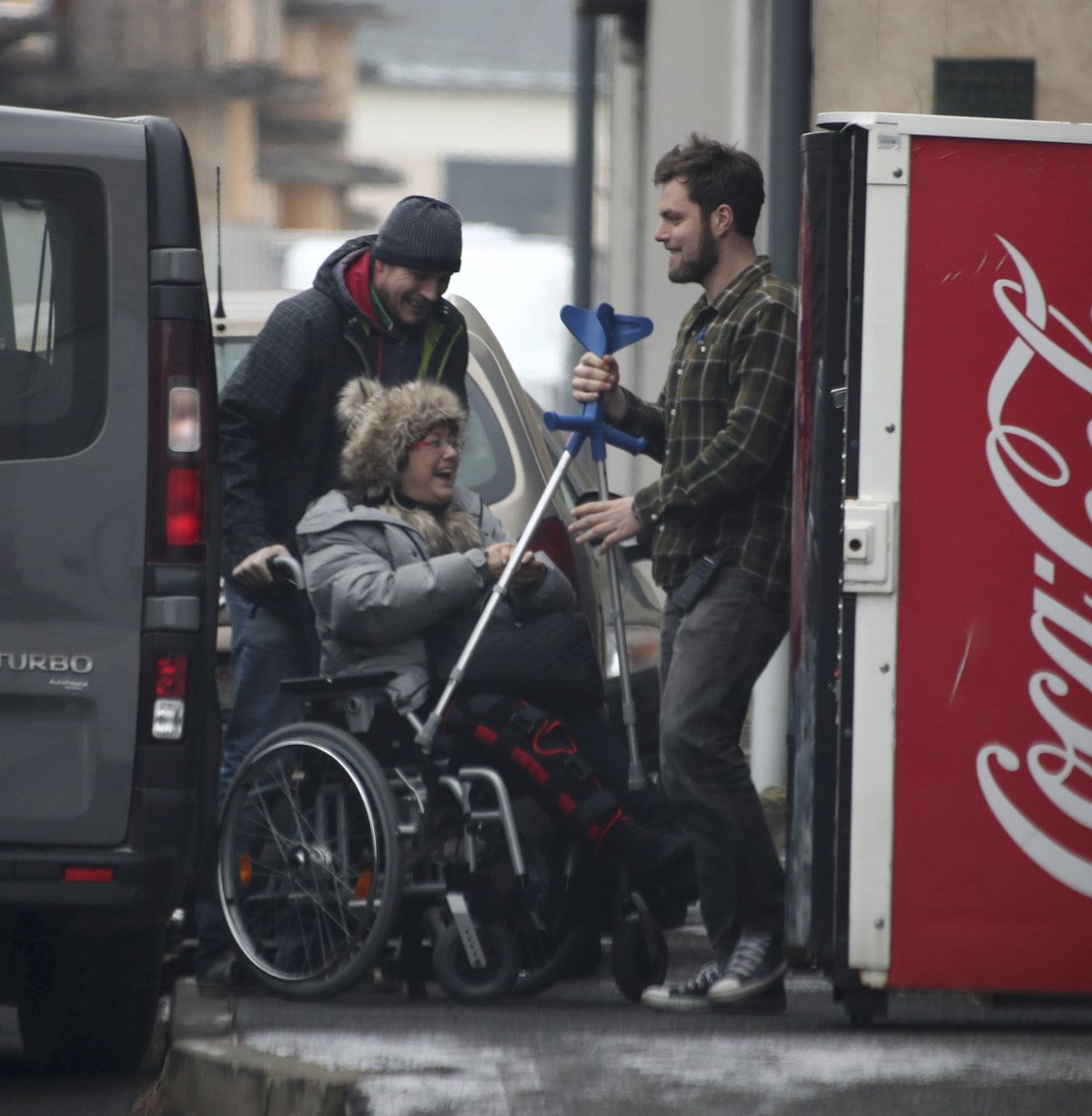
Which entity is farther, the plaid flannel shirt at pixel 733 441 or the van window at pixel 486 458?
the van window at pixel 486 458

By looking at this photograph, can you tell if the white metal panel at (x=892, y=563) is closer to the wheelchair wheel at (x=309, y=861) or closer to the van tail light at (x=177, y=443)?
the wheelchair wheel at (x=309, y=861)

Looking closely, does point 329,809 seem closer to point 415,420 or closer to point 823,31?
point 415,420

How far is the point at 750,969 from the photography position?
19.0 ft

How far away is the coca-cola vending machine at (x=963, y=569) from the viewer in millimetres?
5023

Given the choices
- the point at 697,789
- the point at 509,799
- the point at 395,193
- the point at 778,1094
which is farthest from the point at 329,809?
the point at 395,193

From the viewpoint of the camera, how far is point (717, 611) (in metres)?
5.79

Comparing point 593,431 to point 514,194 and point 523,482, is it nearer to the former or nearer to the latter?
point 523,482

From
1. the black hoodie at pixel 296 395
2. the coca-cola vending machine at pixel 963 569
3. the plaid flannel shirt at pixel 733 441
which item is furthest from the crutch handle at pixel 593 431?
the coca-cola vending machine at pixel 963 569

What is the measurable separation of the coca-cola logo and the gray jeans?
2.81 ft

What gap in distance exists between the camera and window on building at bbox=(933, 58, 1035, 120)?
8555 mm

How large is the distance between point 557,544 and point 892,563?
1.89 meters

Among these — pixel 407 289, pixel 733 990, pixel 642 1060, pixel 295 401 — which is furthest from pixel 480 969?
pixel 407 289

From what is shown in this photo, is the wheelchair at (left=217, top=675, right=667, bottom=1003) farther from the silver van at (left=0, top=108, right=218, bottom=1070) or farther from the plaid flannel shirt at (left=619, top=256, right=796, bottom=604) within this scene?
the silver van at (left=0, top=108, right=218, bottom=1070)

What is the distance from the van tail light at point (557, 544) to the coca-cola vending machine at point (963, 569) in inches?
70.3
